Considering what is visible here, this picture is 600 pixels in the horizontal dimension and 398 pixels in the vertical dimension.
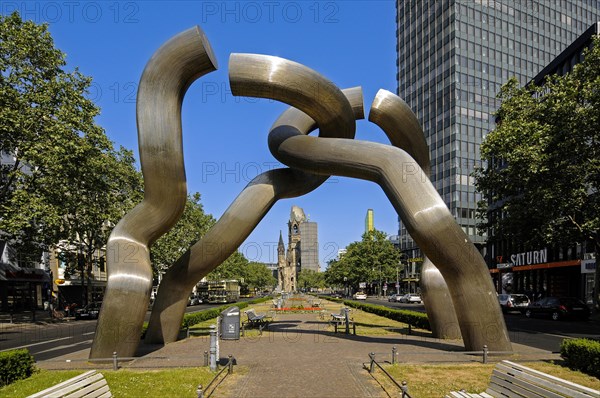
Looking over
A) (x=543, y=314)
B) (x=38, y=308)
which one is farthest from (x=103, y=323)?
(x=38, y=308)

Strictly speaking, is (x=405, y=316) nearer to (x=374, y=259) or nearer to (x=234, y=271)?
(x=374, y=259)

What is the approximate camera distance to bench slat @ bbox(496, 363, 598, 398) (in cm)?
646

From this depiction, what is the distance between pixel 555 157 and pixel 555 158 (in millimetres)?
103

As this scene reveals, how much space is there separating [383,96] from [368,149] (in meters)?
3.30

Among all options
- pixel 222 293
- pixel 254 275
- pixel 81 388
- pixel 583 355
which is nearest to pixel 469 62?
pixel 222 293

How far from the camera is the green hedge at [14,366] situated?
11.8m

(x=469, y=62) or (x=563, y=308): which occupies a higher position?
(x=469, y=62)

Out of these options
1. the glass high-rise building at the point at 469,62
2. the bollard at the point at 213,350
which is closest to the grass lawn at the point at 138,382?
the bollard at the point at 213,350

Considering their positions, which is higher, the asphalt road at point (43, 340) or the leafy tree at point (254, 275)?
the asphalt road at point (43, 340)

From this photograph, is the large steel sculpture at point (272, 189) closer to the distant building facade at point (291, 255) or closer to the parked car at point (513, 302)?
the parked car at point (513, 302)

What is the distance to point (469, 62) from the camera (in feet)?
267

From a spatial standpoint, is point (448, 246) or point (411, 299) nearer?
point (448, 246)

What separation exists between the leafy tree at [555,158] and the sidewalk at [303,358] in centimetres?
1371

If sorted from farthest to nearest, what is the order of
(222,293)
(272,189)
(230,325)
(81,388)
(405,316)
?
(222,293) → (405,316) → (230,325) → (272,189) → (81,388)
